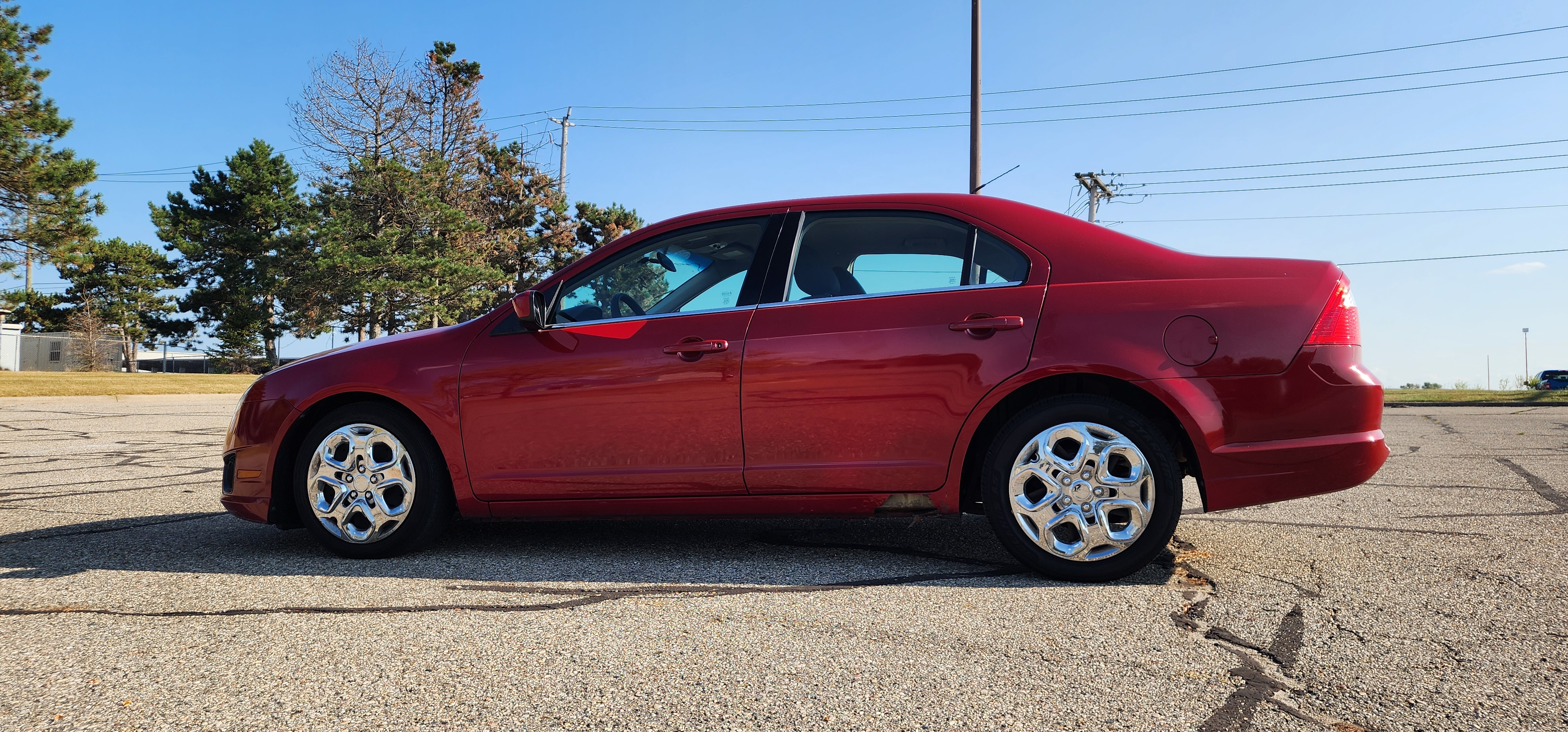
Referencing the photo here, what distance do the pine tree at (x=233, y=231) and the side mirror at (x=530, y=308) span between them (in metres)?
45.0

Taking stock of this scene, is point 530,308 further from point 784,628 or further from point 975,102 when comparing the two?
point 975,102

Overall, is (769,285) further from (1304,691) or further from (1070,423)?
(1304,691)

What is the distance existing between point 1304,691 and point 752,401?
207 centimetres

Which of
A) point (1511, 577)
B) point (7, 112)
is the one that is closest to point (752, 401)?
point (1511, 577)

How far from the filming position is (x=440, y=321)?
41781 millimetres

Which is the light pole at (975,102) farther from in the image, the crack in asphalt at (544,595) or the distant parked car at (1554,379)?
the distant parked car at (1554,379)

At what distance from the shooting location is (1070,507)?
343cm

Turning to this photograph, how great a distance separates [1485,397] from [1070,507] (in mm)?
27849

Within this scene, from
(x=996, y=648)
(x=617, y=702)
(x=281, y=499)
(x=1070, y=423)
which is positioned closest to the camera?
(x=617, y=702)

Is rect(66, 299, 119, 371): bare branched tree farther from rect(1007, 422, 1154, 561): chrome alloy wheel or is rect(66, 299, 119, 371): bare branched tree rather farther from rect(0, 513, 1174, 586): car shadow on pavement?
rect(1007, 422, 1154, 561): chrome alloy wheel

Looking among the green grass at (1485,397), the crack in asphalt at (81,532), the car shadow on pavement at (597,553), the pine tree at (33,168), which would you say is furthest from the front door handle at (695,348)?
the pine tree at (33,168)

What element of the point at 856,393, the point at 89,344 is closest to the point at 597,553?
the point at 856,393

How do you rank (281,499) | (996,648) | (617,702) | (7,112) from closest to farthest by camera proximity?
(617,702), (996,648), (281,499), (7,112)

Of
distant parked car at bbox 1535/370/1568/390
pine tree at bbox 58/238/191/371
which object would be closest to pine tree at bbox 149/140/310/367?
pine tree at bbox 58/238/191/371
